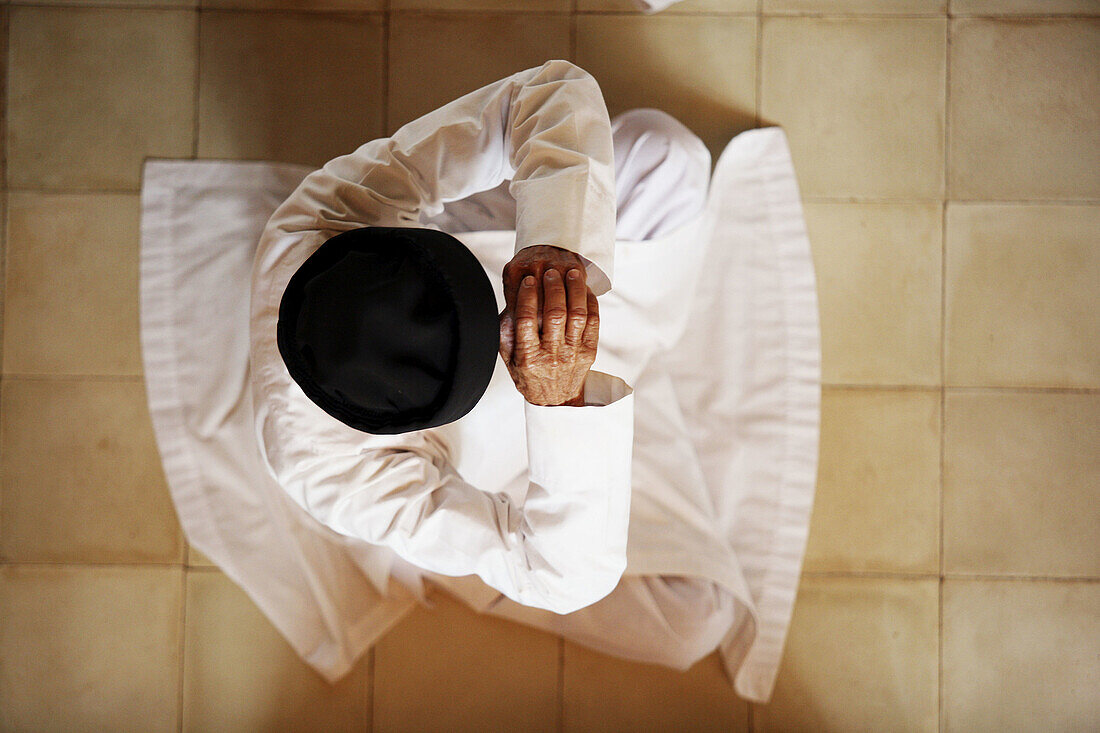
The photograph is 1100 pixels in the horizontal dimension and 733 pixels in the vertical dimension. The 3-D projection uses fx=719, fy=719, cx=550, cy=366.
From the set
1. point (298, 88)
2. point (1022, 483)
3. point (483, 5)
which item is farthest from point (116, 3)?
point (1022, 483)

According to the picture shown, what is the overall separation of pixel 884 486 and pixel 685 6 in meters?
1.08

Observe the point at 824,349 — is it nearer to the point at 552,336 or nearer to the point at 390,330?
the point at 552,336

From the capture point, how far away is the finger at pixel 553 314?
80cm

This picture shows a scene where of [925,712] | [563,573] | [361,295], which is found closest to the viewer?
[361,295]

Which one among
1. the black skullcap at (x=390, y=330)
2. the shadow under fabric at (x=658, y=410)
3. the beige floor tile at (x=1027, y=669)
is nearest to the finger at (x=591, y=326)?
the black skullcap at (x=390, y=330)

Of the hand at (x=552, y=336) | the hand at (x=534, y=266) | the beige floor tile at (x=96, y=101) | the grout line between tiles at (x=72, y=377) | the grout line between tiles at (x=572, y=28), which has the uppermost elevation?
the grout line between tiles at (x=572, y=28)

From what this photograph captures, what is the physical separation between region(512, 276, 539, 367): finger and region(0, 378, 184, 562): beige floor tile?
106 cm

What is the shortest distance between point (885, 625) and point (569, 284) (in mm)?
1134

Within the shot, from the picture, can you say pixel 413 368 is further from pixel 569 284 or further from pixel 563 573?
pixel 563 573

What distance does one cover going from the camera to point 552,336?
80cm

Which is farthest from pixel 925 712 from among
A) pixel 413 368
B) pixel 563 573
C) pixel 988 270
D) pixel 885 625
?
pixel 413 368

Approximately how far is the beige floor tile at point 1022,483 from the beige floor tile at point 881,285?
0.43 ft

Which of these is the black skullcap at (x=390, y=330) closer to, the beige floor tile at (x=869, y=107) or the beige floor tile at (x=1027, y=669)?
the beige floor tile at (x=869, y=107)

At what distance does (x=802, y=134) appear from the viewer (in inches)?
58.5
